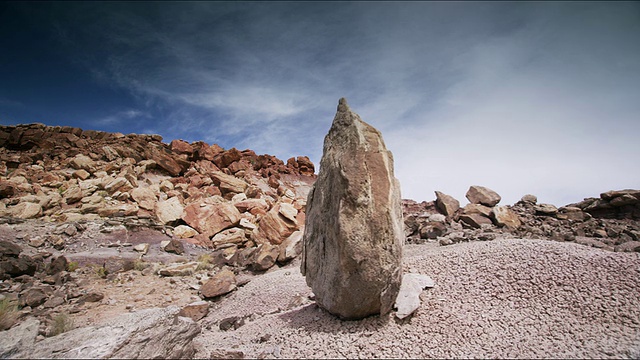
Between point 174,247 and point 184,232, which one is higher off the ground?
point 184,232

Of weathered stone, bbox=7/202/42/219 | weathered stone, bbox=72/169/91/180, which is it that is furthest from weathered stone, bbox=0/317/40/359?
weathered stone, bbox=72/169/91/180

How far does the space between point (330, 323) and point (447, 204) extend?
1527 centimetres

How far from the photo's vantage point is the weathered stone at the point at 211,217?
16.0 metres

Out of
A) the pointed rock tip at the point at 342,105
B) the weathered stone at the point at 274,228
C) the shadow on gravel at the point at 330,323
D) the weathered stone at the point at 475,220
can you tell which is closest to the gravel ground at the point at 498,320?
the shadow on gravel at the point at 330,323

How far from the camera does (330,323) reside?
15.5ft

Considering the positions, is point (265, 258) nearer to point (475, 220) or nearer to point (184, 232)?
point (184, 232)

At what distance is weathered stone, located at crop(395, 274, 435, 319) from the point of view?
4590 mm

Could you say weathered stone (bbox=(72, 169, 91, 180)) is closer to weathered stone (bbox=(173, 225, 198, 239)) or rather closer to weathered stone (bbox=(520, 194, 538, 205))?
weathered stone (bbox=(173, 225, 198, 239))

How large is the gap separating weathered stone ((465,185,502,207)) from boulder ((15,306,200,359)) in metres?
17.7

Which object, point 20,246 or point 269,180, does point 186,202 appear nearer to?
point 20,246

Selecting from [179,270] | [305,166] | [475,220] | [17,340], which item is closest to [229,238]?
[179,270]

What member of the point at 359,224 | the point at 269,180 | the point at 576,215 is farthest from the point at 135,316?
the point at 269,180

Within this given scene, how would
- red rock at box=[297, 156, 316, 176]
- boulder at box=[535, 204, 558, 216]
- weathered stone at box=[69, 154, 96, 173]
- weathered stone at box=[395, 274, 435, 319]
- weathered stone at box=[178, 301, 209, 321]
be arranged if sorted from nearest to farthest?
1. weathered stone at box=[395, 274, 435, 319]
2. weathered stone at box=[178, 301, 209, 321]
3. boulder at box=[535, 204, 558, 216]
4. weathered stone at box=[69, 154, 96, 173]
5. red rock at box=[297, 156, 316, 176]

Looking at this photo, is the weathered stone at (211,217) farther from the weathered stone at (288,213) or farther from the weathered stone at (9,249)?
the weathered stone at (9,249)
